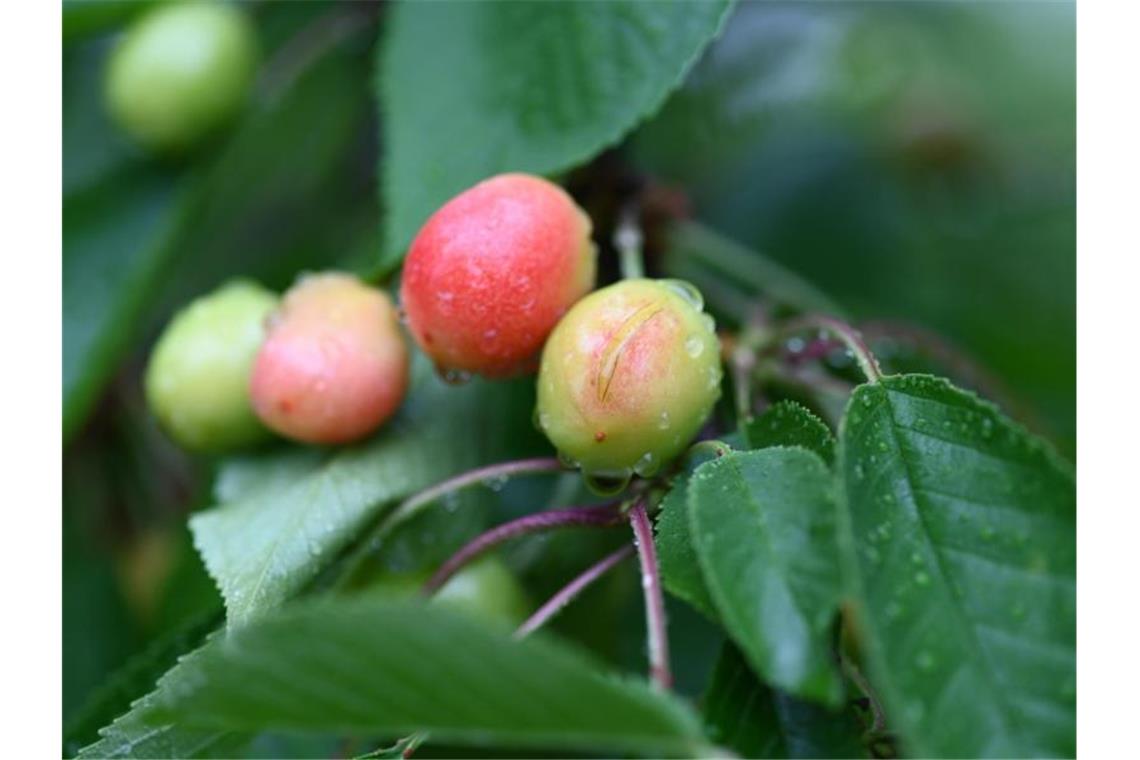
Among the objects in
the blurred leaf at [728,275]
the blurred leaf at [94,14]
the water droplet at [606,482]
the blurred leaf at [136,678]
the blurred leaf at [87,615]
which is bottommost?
the blurred leaf at [87,615]

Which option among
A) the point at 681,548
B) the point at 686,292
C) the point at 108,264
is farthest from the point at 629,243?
the point at 108,264

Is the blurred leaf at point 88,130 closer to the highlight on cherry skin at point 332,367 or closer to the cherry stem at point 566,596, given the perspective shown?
the highlight on cherry skin at point 332,367

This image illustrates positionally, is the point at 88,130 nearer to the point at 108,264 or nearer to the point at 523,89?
the point at 108,264

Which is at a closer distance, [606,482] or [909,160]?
[606,482]

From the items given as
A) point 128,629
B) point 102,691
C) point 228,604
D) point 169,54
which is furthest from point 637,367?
point 128,629

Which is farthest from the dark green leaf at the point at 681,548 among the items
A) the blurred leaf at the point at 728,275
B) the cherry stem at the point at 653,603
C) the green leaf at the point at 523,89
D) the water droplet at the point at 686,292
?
the blurred leaf at the point at 728,275

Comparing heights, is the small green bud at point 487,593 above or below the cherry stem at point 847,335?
below

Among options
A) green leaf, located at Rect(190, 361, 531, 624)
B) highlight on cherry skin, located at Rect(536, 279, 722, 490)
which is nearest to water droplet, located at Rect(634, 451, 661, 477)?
highlight on cherry skin, located at Rect(536, 279, 722, 490)
